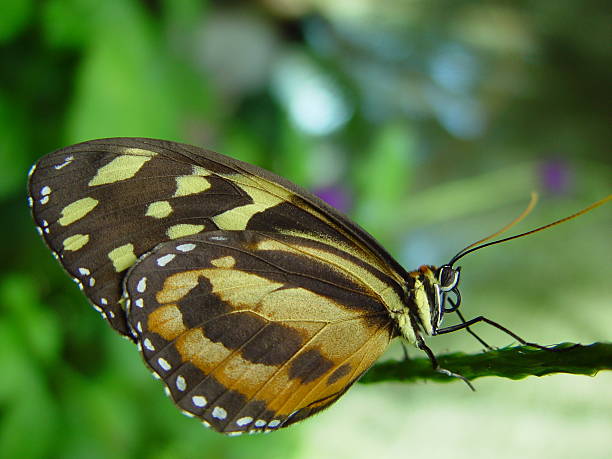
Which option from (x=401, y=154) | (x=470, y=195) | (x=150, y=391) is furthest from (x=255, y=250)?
(x=470, y=195)

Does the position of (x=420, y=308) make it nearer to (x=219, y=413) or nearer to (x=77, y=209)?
(x=219, y=413)

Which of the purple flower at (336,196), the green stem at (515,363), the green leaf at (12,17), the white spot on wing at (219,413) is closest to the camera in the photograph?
the green stem at (515,363)

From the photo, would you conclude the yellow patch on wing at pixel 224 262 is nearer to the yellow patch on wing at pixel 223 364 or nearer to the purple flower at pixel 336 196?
the yellow patch on wing at pixel 223 364

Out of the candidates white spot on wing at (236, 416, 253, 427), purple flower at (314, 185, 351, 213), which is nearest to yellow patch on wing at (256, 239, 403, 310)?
white spot on wing at (236, 416, 253, 427)

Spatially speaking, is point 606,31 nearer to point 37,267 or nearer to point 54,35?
point 54,35

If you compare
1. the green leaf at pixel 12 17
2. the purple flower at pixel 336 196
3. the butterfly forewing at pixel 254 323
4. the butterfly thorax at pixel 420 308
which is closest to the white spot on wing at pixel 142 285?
the butterfly forewing at pixel 254 323
